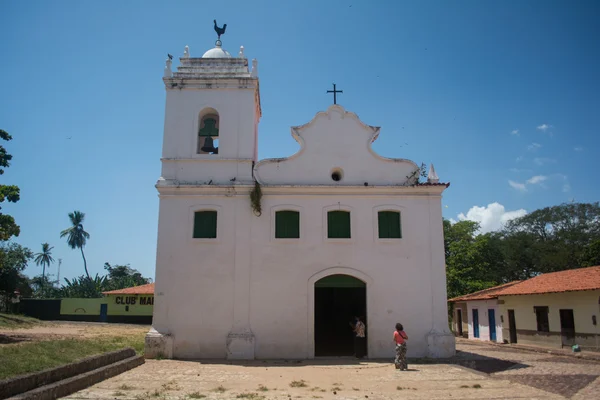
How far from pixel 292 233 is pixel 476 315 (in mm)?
21831

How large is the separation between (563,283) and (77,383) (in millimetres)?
22067

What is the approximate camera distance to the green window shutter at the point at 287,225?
18.0 meters

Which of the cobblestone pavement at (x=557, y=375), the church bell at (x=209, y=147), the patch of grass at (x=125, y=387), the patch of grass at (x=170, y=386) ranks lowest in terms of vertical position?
the cobblestone pavement at (x=557, y=375)

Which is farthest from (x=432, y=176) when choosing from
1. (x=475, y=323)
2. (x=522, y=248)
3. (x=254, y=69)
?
(x=522, y=248)

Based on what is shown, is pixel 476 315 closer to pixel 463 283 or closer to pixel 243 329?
pixel 463 283

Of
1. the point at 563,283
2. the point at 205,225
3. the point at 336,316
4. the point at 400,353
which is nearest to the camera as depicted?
the point at 400,353

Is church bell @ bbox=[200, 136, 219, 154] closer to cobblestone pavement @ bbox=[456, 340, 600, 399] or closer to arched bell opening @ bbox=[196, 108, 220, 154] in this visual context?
arched bell opening @ bbox=[196, 108, 220, 154]

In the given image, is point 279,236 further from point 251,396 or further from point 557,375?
point 557,375

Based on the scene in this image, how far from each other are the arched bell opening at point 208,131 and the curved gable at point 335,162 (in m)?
2.15

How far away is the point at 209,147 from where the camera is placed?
1916 cm

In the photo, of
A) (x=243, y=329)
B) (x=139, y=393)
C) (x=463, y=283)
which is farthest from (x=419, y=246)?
(x=463, y=283)

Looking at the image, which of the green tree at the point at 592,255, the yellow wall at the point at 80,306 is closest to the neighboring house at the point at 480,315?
the green tree at the point at 592,255

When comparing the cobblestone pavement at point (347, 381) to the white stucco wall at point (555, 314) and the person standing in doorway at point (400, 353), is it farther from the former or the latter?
the white stucco wall at point (555, 314)

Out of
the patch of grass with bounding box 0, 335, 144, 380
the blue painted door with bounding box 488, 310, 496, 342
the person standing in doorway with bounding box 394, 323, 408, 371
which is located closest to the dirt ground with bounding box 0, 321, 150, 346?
the patch of grass with bounding box 0, 335, 144, 380
